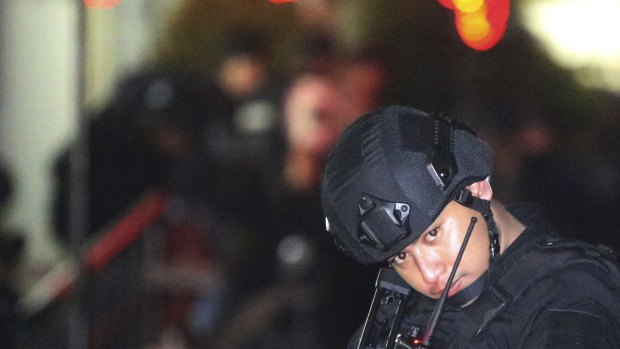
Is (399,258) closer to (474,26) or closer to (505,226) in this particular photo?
(505,226)

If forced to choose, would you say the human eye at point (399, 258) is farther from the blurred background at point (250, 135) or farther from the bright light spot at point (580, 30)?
the bright light spot at point (580, 30)

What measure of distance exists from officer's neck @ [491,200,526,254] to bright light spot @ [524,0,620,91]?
255cm

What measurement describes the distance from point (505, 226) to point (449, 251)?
14cm

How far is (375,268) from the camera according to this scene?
13.0 ft

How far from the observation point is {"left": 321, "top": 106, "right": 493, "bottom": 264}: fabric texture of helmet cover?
1.68 metres

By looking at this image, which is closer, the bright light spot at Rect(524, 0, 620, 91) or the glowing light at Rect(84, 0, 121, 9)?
the bright light spot at Rect(524, 0, 620, 91)

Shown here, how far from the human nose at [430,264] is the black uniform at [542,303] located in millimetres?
82

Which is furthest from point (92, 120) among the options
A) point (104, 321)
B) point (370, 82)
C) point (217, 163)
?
point (370, 82)

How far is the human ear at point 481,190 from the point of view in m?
1.76

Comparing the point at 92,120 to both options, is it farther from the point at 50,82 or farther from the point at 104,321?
the point at 104,321

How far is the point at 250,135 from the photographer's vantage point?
4.25 metres

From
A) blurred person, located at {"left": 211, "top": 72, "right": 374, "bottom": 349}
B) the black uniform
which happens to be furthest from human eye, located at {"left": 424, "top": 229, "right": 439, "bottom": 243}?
blurred person, located at {"left": 211, "top": 72, "right": 374, "bottom": 349}

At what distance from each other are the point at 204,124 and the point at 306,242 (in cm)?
69

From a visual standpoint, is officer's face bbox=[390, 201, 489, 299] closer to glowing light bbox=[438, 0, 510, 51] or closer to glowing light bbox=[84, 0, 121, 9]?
glowing light bbox=[438, 0, 510, 51]
